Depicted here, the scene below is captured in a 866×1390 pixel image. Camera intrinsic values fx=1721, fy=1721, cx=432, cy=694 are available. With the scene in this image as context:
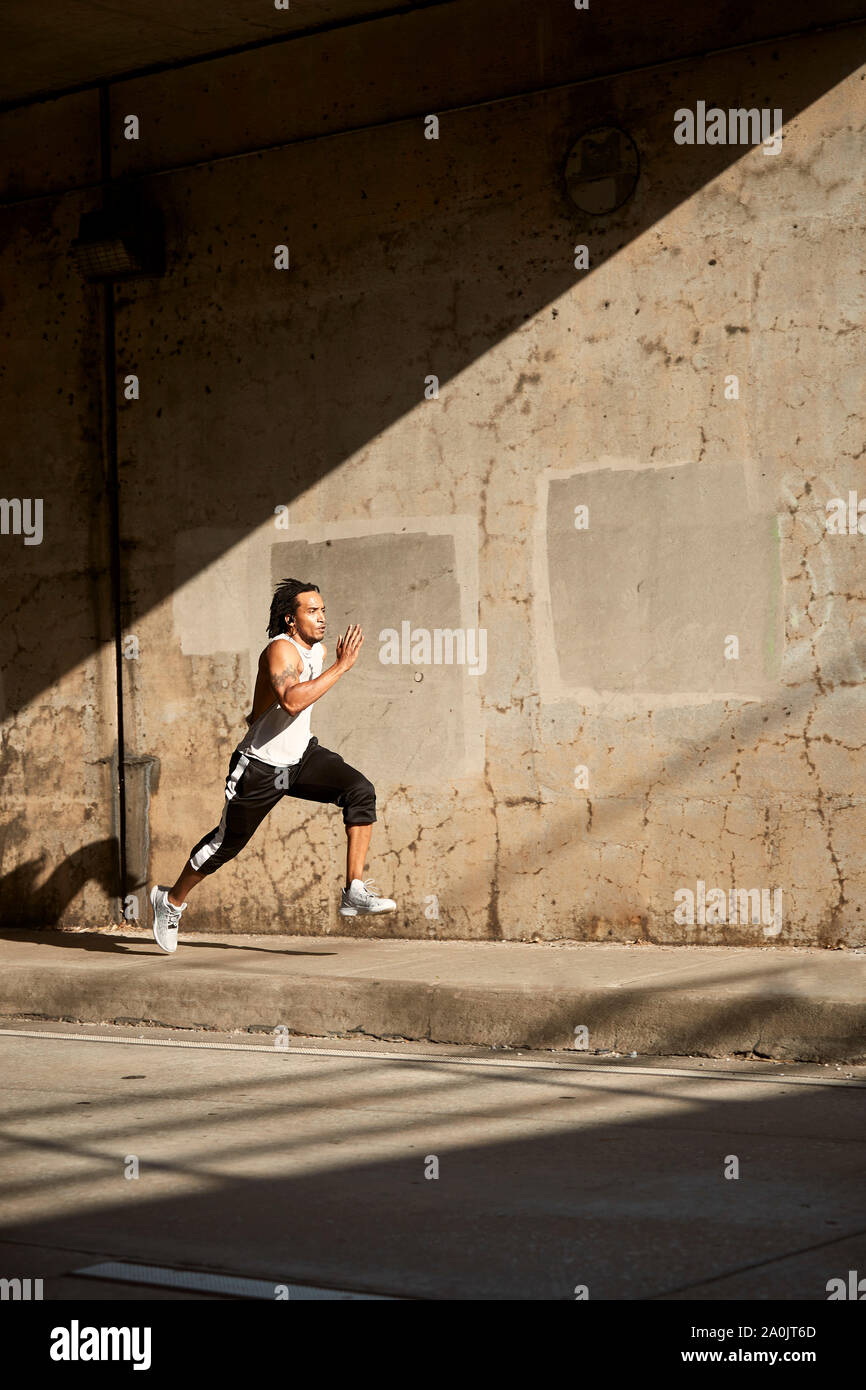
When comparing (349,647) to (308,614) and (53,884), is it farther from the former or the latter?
(53,884)

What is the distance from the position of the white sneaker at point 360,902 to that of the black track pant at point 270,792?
0.36m

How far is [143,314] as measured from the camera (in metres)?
10.7

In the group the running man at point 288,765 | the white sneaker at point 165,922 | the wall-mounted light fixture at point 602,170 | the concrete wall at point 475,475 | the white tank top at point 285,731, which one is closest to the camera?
the concrete wall at point 475,475

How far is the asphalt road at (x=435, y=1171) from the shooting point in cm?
426

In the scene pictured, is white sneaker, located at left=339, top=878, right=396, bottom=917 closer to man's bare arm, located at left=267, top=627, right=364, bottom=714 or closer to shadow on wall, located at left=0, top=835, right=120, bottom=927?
man's bare arm, located at left=267, top=627, right=364, bottom=714

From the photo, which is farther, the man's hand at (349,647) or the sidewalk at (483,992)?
the man's hand at (349,647)

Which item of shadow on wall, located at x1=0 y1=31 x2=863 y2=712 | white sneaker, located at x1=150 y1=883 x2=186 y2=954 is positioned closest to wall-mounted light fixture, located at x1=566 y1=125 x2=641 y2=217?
shadow on wall, located at x1=0 y1=31 x2=863 y2=712

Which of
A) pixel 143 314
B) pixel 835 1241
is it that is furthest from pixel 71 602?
pixel 835 1241

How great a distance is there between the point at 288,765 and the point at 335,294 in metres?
2.90

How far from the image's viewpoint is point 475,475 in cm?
952

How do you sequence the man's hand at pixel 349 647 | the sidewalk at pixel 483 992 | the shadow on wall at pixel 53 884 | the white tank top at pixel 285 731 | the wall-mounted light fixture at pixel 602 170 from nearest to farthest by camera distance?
the sidewalk at pixel 483 992 < the man's hand at pixel 349 647 < the white tank top at pixel 285 731 < the wall-mounted light fixture at pixel 602 170 < the shadow on wall at pixel 53 884

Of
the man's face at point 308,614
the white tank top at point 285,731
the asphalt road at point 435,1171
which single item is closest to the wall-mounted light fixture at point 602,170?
the man's face at point 308,614

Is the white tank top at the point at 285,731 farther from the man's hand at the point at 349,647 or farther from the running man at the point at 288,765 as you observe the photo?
the man's hand at the point at 349,647

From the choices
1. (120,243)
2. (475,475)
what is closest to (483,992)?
(475,475)
